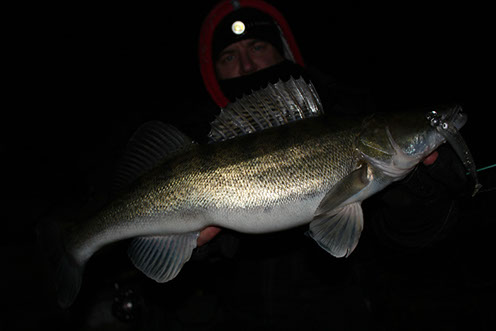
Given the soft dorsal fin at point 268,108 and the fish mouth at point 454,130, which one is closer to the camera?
the fish mouth at point 454,130

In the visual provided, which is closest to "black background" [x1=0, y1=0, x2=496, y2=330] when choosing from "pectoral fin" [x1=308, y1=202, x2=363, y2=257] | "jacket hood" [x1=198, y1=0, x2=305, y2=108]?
"jacket hood" [x1=198, y1=0, x2=305, y2=108]

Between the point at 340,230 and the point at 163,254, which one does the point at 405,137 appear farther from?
the point at 163,254

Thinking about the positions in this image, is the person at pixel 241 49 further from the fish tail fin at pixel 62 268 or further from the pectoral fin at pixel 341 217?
the fish tail fin at pixel 62 268

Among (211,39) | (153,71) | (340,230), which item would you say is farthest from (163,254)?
(153,71)

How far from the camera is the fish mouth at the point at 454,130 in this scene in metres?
1.17

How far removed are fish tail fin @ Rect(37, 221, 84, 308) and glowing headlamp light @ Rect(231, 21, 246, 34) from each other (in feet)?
6.25

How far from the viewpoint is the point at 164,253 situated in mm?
1406

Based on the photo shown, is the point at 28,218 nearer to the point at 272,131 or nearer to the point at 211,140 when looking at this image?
the point at 211,140

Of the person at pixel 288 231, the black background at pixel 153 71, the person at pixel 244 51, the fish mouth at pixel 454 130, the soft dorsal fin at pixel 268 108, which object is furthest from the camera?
the black background at pixel 153 71

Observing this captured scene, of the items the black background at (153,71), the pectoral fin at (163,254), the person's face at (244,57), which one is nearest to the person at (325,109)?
the person's face at (244,57)

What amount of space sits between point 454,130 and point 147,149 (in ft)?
4.66

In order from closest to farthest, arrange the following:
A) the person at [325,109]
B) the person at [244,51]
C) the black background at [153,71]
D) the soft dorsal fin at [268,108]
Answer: the soft dorsal fin at [268,108] < the person at [325,109] < the person at [244,51] < the black background at [153,71]

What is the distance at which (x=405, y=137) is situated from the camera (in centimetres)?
121

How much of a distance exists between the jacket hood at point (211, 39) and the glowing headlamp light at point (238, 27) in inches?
6.3
